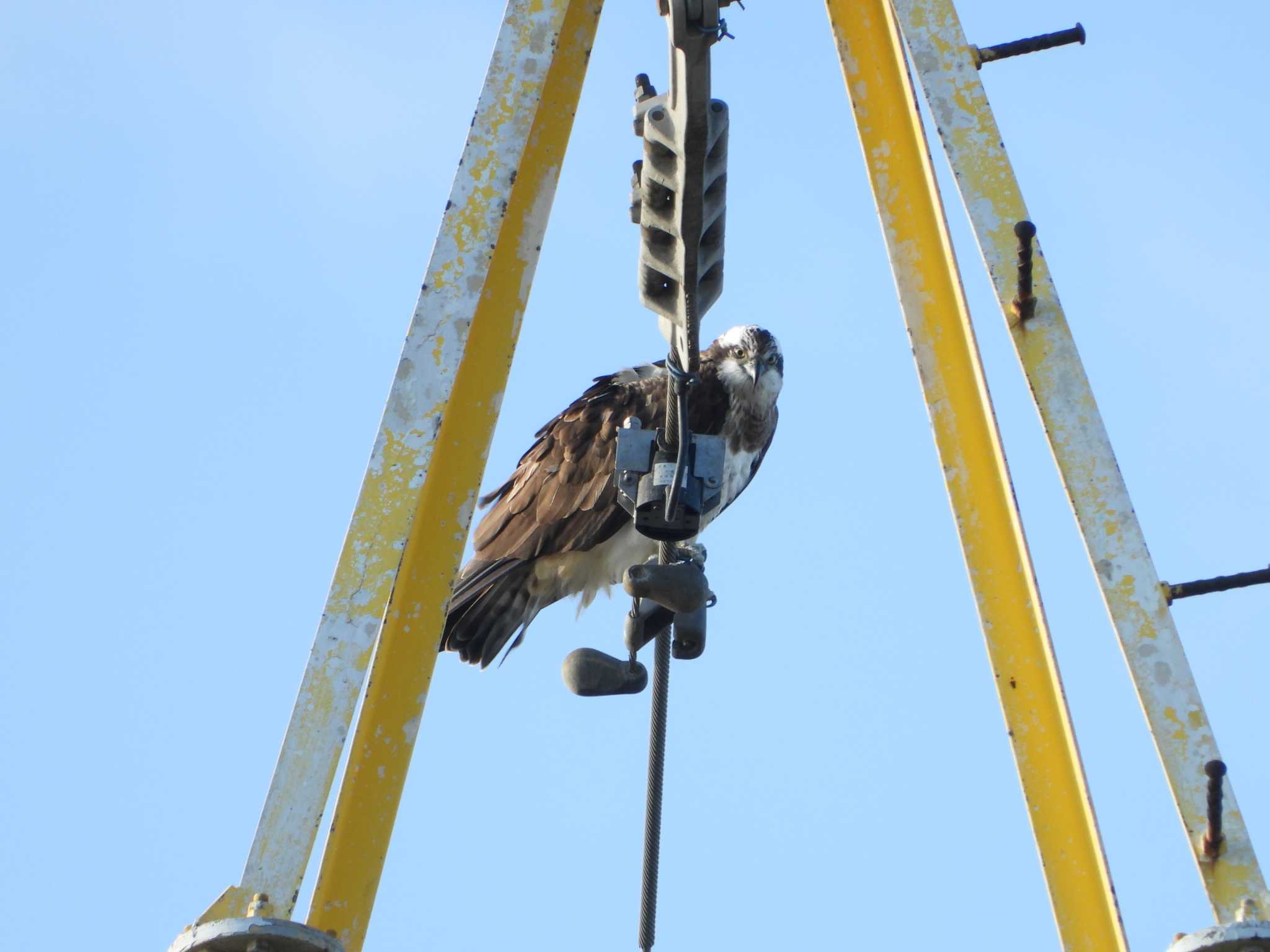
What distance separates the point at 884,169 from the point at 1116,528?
1468 mm

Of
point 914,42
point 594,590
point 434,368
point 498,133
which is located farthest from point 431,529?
point 594,590

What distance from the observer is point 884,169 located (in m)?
5.74

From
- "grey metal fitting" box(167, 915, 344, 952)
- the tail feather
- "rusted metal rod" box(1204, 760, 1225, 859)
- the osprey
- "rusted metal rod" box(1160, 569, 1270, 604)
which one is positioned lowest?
"grey metal fitting" box(167, 915, 344, 952)

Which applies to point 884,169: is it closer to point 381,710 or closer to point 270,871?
point 381,710

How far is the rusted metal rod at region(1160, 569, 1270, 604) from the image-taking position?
469 cm

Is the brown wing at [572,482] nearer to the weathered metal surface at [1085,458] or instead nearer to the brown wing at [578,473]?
the brown wing at [578,473]

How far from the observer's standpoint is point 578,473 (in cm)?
972

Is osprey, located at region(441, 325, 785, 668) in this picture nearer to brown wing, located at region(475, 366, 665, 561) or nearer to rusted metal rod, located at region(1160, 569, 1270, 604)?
brown wing, located at region(475, 366, 665, 561)

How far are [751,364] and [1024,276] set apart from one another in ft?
15.0

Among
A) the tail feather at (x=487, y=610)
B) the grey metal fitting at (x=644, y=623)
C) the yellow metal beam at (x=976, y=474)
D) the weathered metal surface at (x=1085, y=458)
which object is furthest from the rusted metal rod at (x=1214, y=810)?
the tail feather at (x=487, y=610)

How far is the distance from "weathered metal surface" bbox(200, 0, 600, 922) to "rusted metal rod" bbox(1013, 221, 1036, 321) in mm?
1364

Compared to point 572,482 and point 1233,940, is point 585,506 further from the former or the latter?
point 1233,940

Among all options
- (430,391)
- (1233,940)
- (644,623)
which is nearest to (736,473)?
(644,623)

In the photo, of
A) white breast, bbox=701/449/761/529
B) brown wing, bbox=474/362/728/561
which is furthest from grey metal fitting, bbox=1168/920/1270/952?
brown wing, bbox=474/362/728/561
